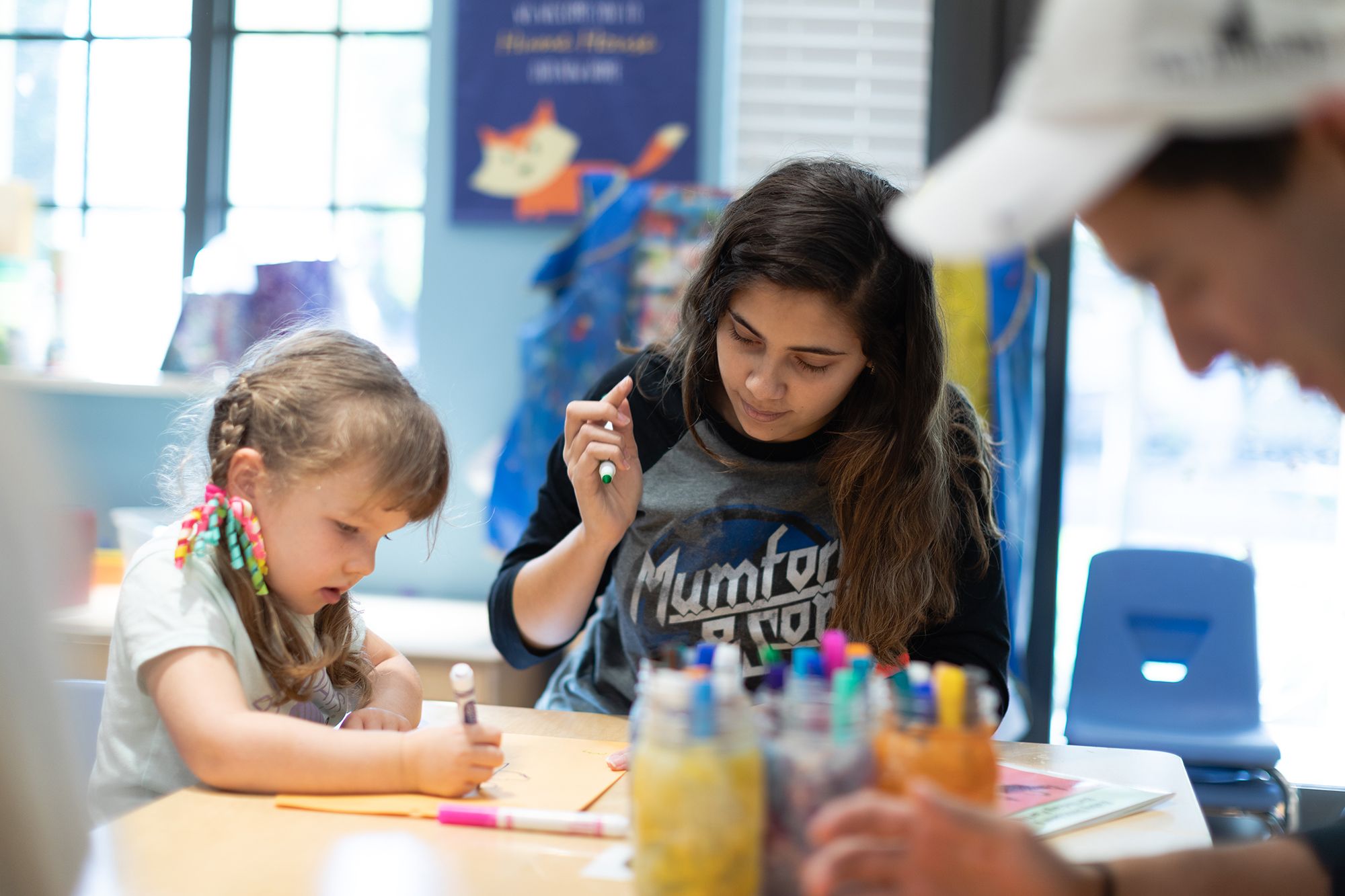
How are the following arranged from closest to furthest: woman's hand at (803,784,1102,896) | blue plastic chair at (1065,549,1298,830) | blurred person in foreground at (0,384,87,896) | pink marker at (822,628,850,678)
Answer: blurred person in foreground at (0,384,87,896)
woman's hand at (803,784,1102,896)
pink marker at (822,628,850,678)
blue plastic chair at (1065,549,1298,830)

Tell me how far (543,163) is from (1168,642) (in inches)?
67.5

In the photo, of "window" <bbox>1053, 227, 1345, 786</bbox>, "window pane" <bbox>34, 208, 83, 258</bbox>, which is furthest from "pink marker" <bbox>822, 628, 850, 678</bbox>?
"window pane" <bbox>34, 208, 83, 258</bbox>

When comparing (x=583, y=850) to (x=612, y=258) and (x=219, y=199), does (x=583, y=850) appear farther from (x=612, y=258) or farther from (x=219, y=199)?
(x=219, y=199)

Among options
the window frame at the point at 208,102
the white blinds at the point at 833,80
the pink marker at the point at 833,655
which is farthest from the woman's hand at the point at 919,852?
the window frame at the point at 208,102

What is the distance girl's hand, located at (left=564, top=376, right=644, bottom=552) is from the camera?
1.38 metres

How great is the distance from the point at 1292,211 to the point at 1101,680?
77.2 inches

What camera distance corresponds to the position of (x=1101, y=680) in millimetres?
2379

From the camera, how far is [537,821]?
0.95 meters

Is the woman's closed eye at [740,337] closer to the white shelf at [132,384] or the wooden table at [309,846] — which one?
the wooden table at [309,846]

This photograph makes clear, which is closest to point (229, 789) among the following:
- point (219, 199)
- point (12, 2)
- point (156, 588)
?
point (156, 588)

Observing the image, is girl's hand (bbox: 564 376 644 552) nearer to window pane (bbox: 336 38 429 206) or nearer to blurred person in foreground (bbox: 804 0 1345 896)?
blurred person in foreground (bbox: 804 0 1345 896)

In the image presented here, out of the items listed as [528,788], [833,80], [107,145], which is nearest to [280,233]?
[107,145]

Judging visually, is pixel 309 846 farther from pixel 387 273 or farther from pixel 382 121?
pixel 382 121

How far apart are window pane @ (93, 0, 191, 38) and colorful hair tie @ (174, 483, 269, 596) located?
7.44ft
